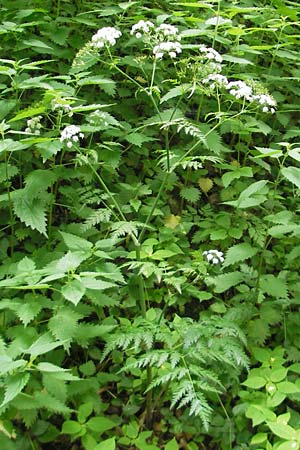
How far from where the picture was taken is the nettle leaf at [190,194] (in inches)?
138

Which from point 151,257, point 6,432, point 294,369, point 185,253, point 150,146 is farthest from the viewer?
point 150,146

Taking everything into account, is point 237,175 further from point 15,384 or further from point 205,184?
point 15,384

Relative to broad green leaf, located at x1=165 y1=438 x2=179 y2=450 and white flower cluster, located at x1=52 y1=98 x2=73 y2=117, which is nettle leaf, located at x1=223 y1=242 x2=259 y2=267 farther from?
white flower cluster, located at x1=52 y1=98 x2=73 y2=117

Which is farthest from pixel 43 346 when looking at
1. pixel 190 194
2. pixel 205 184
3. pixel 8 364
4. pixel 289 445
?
pixel 205 184

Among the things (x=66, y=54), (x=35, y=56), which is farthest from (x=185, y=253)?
(x=35, y=56)

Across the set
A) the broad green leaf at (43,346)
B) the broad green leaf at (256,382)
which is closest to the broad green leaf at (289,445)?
the broad green leaf at (256,382)

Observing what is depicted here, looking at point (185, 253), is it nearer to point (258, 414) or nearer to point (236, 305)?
point (236, 305)

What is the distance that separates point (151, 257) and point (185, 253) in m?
0.54

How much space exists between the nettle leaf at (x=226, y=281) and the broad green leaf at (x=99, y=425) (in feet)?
2.99

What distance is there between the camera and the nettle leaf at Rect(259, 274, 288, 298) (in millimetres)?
2736

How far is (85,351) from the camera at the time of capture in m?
2.82

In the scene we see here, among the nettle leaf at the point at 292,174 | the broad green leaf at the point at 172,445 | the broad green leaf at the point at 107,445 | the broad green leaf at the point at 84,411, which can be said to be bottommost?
the broad green leaf at the point at 172,445

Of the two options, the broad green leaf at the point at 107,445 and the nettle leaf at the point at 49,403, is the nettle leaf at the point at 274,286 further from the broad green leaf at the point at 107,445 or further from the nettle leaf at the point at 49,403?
the nettle leaf at the point at 49,403

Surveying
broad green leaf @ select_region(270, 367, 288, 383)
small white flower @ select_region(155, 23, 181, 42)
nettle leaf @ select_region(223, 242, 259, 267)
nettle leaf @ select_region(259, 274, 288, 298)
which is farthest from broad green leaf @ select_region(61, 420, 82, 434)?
small white flower @ select_region(155, 23, 181, 42)
